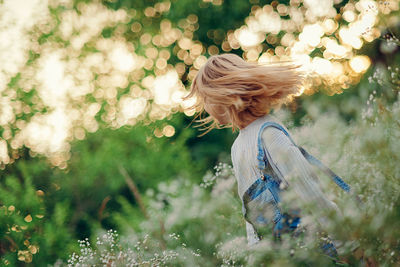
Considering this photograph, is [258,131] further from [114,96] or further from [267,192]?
[114,96]

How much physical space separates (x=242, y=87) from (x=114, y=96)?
5561 mm

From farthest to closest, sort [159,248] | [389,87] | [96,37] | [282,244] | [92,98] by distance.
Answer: [96,37] → [92,98] → [159,248] → [389,87] → [282,244]

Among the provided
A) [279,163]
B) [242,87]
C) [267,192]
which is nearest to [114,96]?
[242,87]

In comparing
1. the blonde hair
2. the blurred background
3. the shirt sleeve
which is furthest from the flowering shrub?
the blonde hair

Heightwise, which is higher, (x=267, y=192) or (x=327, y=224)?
(x=327, y=224)

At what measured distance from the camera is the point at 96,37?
792 cm

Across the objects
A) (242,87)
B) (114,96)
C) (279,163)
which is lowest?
(114,96)

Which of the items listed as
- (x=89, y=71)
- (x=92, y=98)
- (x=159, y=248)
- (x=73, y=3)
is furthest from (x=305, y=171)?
(x=73, y=3)

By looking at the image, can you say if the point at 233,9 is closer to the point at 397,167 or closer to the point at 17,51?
the point at 17,51

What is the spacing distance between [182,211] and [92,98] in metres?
4.29

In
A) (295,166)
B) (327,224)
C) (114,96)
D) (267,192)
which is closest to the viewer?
(327,224)

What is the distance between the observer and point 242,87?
203 cm

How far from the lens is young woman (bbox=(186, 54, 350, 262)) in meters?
1.81

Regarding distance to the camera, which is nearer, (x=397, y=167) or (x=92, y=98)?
(x=397, y=167)
